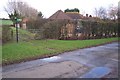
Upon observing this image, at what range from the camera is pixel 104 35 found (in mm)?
37594

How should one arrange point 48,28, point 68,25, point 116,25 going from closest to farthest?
point 48,28 → point 68,25 → point 116,25

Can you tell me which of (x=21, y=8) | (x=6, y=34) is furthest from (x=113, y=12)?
(x=6, y=34)

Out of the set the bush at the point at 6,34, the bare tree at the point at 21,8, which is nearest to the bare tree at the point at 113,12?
the bare tree at the point at 21,8

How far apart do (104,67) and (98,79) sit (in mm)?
2833

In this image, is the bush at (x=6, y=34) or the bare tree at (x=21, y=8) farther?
the bare tree at (x=21, y=8)

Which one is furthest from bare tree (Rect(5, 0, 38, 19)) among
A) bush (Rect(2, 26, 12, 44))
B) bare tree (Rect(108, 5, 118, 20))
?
bush (Rect(2, 26, 12, 44))

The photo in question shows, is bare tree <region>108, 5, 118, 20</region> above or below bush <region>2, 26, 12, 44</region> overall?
above

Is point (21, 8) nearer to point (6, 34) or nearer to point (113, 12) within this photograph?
point (113, 12)

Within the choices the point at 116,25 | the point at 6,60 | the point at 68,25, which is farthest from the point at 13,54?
the point at 116,25

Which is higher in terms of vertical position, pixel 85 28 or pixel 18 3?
pixel 18 3

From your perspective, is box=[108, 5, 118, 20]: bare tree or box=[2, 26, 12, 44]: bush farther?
box=[108, 5, 118, 20]: bare tree

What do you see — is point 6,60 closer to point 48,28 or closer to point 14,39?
point 14,39

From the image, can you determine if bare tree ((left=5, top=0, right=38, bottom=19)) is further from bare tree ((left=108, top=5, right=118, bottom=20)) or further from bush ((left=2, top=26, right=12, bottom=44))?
bush ((left=2, top=26, right=12, bottom=44))

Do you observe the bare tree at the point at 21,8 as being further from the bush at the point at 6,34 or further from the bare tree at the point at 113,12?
the bush at the point at 6,34
